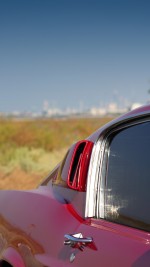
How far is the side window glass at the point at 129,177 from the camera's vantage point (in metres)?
3.22

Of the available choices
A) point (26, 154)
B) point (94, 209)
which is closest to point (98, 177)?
point (94, 209)

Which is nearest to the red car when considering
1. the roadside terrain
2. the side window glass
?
the side window glass

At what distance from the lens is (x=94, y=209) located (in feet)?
11.8

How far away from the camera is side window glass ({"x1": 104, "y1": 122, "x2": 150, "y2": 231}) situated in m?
3.22

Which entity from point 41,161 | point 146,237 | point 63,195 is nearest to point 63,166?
point 63,195

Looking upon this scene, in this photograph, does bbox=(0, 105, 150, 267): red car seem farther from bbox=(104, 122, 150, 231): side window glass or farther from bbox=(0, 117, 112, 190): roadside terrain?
bbox=(0, 117, 112, 190): roadside terrain

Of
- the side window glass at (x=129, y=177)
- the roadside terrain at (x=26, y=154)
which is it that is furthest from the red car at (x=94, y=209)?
the roadside terrain at (x=26, y=154)

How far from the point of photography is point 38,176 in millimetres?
18328

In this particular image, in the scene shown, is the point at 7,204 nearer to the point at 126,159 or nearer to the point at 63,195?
the point at 63,195

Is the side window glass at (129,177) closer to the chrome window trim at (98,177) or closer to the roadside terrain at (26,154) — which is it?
the chrome window trim at (98,177)

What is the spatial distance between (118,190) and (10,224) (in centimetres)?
106

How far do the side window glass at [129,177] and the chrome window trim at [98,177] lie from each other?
0.03 metres

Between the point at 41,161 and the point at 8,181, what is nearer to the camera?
the point at 8,181

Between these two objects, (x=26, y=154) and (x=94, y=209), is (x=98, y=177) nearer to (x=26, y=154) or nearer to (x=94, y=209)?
Answer: (x=94, y=209)
